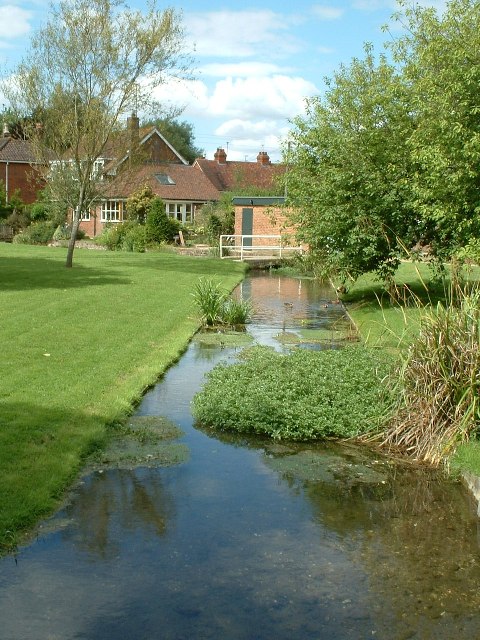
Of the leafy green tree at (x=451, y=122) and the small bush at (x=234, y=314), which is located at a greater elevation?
the leafy green tree at (x=451, y=122)

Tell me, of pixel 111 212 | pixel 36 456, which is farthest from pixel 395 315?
pixel 111 212

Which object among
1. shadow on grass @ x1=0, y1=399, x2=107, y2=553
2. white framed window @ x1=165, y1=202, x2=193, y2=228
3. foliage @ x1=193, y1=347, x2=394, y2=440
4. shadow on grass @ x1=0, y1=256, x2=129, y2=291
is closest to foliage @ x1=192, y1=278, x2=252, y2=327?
shadow on grass @ x1=0, y1=256, x2=129, y2=291

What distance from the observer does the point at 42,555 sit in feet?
20.7

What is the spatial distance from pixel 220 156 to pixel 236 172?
5.18 metres

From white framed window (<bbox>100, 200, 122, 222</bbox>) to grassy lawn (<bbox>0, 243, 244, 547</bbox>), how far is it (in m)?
29.9

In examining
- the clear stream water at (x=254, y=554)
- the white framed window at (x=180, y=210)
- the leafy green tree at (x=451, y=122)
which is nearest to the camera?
the clear stream water at (x=254, y=554)

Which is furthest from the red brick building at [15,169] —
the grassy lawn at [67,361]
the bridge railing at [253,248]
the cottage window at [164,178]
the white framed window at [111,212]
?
the grassy lawn at [67,361]

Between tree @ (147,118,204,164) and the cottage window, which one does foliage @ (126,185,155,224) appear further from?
tree @ (147,118,204,164)

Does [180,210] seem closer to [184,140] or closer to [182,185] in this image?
[182,185]

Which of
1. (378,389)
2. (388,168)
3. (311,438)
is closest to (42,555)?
(311,438)

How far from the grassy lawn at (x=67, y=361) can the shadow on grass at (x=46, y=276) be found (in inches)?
1.7

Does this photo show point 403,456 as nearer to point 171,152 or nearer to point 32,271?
point 32,271

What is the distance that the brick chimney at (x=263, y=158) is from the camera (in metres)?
72.2

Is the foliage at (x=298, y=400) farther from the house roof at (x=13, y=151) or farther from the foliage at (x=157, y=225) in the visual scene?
the house roof at (x=13, y=151)
